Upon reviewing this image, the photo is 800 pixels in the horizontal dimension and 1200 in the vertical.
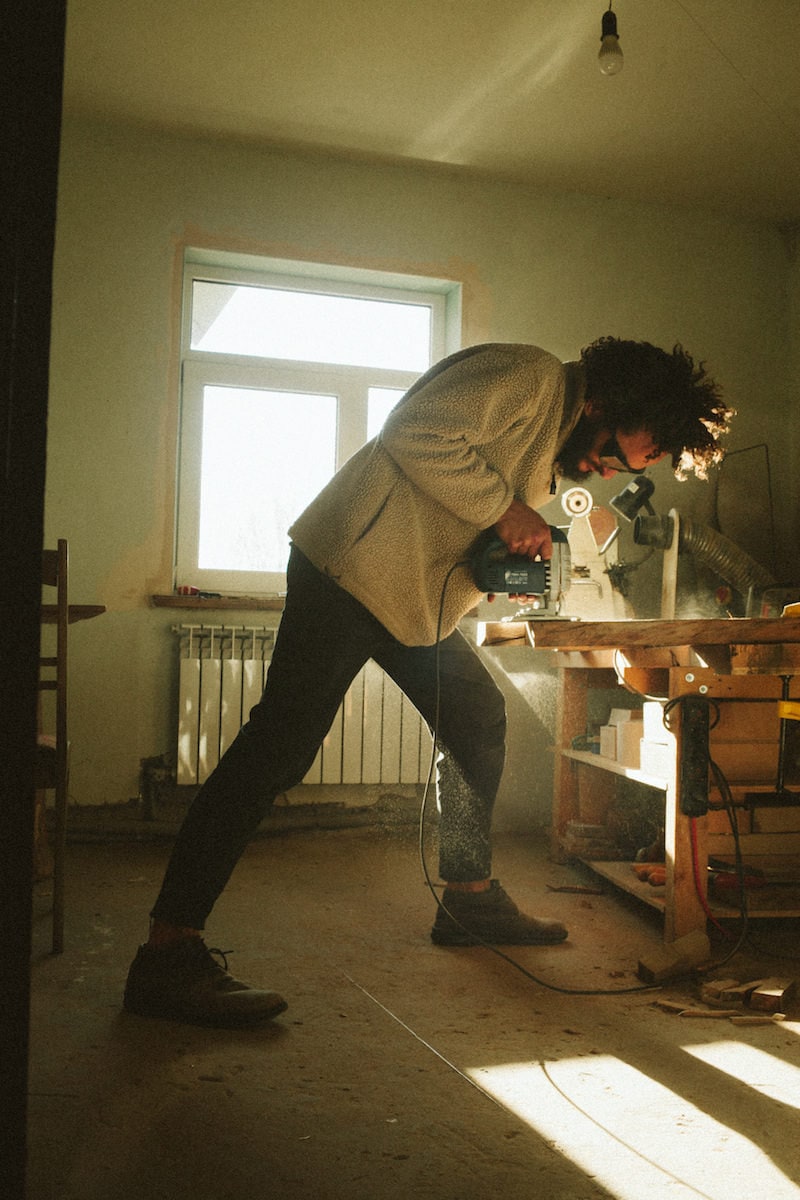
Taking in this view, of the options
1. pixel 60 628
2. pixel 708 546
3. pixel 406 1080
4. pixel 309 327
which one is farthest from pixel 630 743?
pixel 309 327

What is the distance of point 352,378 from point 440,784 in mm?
2098

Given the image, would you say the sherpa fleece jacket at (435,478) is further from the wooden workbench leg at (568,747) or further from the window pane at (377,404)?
the window pane at (377,404)

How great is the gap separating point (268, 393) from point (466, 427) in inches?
85.5

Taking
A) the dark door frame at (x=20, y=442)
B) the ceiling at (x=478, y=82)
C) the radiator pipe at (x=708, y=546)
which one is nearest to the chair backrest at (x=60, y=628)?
the dark door frame at (x=20, y=442)

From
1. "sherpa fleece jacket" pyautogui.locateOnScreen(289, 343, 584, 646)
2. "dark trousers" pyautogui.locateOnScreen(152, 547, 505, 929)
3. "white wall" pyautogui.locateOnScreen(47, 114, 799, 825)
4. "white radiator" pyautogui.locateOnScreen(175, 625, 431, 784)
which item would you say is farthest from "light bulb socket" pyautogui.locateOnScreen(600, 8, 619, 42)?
"white radiator" pyautogui.locateOnScreen(175, 625, 431, 784)

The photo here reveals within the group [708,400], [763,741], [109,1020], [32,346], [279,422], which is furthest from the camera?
[279,422]

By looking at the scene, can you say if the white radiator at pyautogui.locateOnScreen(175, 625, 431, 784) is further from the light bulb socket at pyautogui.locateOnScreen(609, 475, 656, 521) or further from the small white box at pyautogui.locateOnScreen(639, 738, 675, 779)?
the small white box at pyautogui.locateOnScreen(639, 738, 675, 779)

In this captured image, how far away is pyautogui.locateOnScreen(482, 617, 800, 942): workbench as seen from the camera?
190 cm

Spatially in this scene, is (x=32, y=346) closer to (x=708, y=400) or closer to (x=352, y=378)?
(x=708, y=400)

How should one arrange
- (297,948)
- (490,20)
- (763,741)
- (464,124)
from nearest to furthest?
(297,948) < (763,741) < (490,20) < (464,124)

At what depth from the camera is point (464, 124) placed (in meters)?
3.24

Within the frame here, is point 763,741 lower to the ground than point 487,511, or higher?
lower

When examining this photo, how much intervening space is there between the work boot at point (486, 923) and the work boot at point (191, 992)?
0.52 metres

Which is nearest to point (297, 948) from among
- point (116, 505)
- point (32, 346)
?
point (32, 346)
